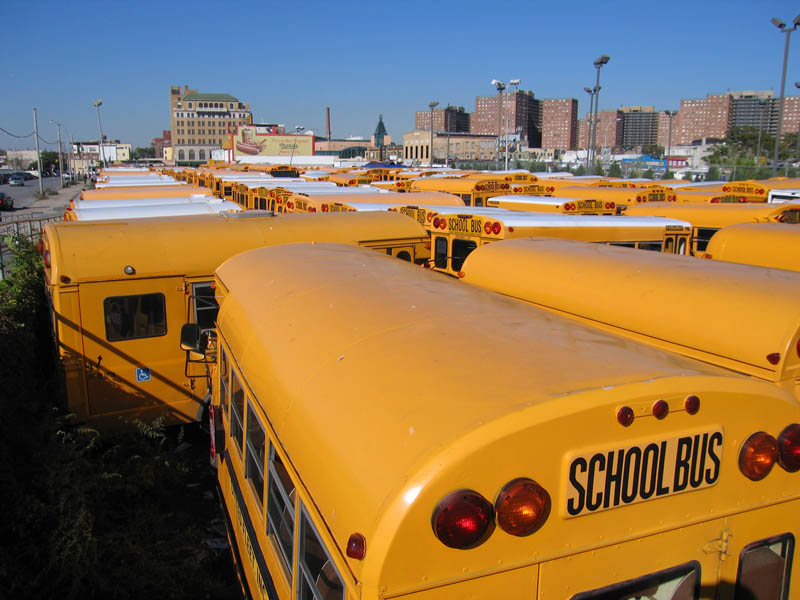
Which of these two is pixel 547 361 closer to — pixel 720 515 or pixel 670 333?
pixel 720 515

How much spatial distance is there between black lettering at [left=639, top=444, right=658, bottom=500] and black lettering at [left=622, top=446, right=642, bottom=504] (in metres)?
0.02

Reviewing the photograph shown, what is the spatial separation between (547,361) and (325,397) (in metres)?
0.76

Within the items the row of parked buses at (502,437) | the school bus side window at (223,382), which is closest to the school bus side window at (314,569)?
the row of parked buses at (502,437)

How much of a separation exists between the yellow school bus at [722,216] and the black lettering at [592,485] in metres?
8.39

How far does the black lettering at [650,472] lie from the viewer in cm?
184

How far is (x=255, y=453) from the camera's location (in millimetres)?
3092

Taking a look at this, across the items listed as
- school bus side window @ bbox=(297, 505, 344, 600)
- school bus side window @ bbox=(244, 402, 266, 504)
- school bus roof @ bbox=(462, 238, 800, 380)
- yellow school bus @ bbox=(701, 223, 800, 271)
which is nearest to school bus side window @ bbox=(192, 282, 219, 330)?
school bus roof @ bbox=(462, 238, 800, 380)

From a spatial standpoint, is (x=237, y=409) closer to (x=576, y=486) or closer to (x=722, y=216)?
(x=576, y=486)

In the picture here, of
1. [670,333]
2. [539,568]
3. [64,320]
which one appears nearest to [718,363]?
[670,333]

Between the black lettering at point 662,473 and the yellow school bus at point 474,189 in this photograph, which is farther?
the yellow school bus at point 474,189

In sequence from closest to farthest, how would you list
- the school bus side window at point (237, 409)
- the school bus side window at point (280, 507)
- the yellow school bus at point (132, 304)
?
the school bus side window at point (280, 507) < the school bus side window at point (237, 409) < the yellow school bus at point (132, 304)

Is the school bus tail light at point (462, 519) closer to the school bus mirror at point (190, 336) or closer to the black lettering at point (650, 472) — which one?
the black lettering at point (650, 472)

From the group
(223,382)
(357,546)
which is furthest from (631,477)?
(223,382)

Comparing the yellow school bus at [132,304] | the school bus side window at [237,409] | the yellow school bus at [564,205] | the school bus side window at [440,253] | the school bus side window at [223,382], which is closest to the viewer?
the school bus side window at [237,409]
